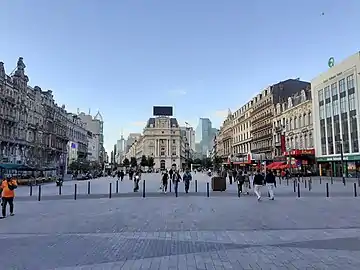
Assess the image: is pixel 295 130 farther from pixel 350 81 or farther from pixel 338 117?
pixel 350 81

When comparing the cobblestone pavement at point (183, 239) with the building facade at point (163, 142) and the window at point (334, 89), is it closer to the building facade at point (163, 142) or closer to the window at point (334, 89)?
the window at point (334, 89)

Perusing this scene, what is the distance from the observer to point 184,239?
9984 mm

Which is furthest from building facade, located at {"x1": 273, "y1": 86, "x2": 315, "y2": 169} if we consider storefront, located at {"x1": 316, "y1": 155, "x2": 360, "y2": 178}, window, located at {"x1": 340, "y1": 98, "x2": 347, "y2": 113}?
window, located at {"x1": 340, "y1": 98, "x2": 347, "y2": 113}

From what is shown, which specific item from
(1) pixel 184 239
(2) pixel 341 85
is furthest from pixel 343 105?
(1) pixel 184 239

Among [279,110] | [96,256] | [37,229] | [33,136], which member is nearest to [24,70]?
[33,136]

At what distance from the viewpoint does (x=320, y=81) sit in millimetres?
61969

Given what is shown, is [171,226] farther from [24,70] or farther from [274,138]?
[274,138]

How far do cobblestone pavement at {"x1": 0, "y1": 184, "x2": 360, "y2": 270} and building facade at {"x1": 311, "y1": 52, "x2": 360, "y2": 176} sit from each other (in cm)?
3908

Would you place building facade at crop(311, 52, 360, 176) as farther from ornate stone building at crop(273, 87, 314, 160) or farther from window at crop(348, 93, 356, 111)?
ornate stone building at crop(273, 87, 314, 160)

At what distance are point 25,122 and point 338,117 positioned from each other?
2236 inches

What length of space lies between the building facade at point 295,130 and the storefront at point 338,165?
3250mm

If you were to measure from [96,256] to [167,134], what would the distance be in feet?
579

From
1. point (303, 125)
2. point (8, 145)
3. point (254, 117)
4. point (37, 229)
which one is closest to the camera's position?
point (37, 229)

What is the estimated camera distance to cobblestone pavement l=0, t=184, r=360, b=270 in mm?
7473
